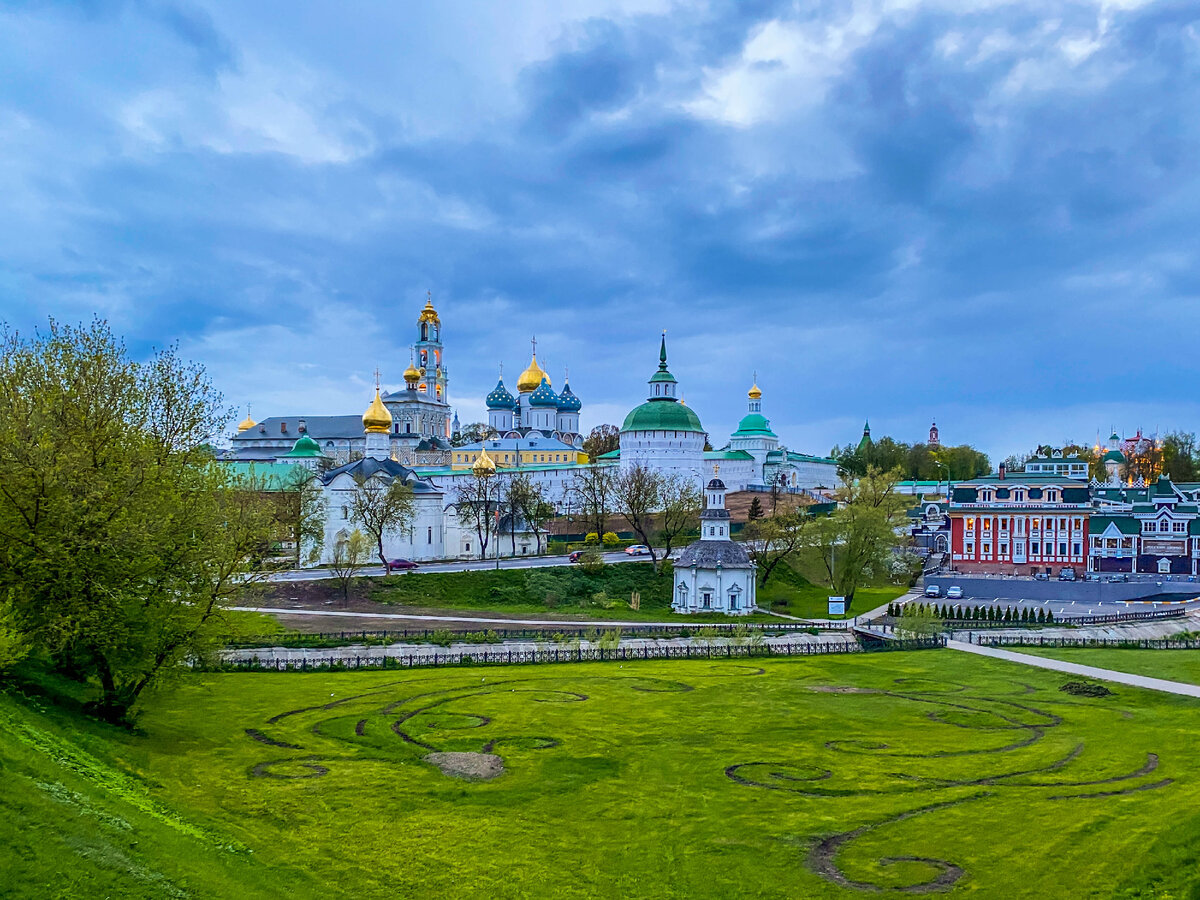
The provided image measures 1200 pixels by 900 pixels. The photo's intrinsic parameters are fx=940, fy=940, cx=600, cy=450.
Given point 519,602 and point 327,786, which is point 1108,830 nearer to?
point 327,786

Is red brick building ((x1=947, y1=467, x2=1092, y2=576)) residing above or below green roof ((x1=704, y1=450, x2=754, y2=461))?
Answer: below

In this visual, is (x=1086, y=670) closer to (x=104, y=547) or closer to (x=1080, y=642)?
(x=1080, y=642)

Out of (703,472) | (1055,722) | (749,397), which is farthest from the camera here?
(749,397)

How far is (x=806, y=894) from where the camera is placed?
48.4ft

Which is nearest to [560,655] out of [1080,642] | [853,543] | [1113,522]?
[1080,642]

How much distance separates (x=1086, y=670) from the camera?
3253cm

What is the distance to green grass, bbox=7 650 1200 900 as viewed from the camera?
48.3 ft

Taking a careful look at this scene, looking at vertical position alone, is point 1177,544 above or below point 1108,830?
above

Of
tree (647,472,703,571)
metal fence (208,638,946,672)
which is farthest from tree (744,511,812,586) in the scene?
metal fence (208,638,946,672)

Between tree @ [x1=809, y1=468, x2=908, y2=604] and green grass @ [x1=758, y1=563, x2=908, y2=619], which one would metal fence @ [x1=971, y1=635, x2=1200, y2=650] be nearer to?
green grass @ [x1=758, y1=563, x2=908, y2=619]

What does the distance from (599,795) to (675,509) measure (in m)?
42.7

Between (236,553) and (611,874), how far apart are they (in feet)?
40.4

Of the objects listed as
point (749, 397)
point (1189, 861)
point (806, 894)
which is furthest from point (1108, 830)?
point (749, 397)

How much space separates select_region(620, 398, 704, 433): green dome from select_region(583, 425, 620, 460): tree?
26033mm
